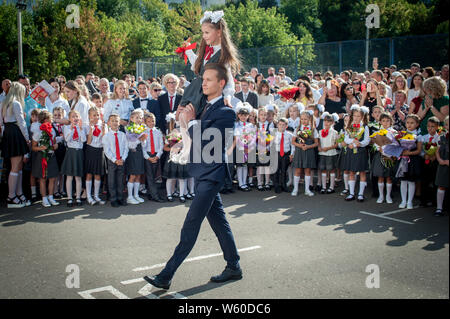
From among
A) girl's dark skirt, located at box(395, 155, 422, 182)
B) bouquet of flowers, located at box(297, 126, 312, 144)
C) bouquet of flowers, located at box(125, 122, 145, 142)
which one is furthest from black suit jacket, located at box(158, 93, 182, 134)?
girl's dark skirt, located at box(395, 155, 422, 182)

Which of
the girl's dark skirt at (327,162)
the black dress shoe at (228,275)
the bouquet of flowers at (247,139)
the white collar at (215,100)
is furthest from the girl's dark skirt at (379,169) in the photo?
the white collar at (215,100)

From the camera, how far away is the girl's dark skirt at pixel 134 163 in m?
8.53

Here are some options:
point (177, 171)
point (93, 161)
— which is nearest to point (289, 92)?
point (177, 171)

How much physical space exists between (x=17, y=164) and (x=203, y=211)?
206 inches

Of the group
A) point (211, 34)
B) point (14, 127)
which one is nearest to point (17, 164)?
point (14, 127)

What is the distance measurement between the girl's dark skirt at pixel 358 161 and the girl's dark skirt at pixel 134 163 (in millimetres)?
3788

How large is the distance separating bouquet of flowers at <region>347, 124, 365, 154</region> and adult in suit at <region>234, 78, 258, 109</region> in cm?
317

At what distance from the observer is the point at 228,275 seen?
460 cm

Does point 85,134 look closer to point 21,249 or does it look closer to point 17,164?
point 17,164

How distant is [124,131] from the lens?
29.8ft

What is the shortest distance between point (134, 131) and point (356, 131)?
13.4ft

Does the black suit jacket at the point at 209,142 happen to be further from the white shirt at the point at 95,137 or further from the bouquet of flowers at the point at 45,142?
the bouquet of flowers at the point at 45,142

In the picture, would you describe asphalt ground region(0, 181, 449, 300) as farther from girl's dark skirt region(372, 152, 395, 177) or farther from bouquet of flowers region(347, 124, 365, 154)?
bouquet of flowers region(347, 124, 365, 154)

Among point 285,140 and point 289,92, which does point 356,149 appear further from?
point 289,92
